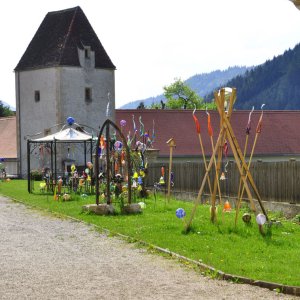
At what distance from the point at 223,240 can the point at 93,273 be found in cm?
363

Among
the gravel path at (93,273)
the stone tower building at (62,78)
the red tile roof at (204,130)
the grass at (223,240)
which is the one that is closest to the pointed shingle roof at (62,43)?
the stone tower building at (62,78)

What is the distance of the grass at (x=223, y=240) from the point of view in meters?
11.5

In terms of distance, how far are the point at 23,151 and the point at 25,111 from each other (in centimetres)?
307

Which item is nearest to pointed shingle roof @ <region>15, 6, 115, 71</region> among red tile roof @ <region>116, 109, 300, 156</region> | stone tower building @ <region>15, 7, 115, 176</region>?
stone tower building @ <region>15, 7, 115, 176</region>

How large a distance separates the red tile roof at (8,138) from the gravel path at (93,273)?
50.6m

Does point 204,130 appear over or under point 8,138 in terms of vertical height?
over

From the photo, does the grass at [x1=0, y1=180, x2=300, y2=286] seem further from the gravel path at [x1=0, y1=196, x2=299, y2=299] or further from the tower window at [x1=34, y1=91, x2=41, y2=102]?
the tower window at [x1=34, y1=91, x2=41, y2=102]

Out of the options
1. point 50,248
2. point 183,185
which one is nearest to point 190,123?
point 183,185

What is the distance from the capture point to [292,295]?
Result: 999 centimetres

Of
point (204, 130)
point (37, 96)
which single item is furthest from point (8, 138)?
point (204, 130)

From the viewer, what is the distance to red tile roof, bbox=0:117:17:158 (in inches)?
2642

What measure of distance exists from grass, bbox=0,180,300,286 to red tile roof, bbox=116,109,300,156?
40.6 meters

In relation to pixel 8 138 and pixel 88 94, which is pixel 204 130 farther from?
pixel 8 138

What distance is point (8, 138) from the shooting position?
70688 millimetres
